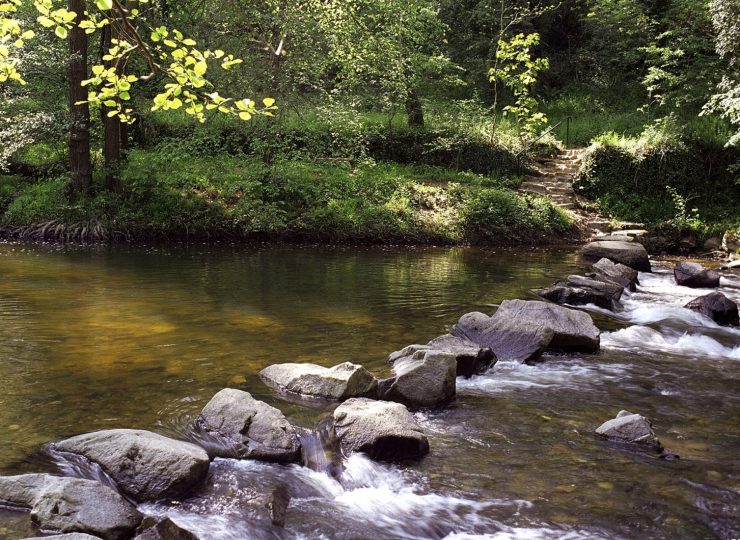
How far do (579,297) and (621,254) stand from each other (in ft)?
16.1

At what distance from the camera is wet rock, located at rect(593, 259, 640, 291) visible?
12.5m

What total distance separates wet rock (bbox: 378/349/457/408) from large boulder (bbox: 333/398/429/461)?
71 centimetres

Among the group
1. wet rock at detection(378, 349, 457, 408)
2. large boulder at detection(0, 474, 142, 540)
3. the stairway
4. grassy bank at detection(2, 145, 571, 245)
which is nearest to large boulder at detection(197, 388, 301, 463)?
large boulder at detection(0, 474, 142, 540)

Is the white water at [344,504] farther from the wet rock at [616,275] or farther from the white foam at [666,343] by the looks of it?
the wet rock at [616,275]

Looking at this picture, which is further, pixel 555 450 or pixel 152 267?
pixel 152 267

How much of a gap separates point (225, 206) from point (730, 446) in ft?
47.7

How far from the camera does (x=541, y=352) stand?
765 cm

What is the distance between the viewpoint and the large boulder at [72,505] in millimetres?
3723

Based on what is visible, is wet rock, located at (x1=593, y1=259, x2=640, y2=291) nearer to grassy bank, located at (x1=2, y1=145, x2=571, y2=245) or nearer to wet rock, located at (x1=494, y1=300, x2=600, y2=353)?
wet rock, located at (x1=494, y1=300, x2=600, y2=353)

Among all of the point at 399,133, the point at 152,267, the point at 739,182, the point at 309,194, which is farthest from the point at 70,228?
the point at 739,182

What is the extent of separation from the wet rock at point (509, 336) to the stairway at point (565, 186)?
12175 mm

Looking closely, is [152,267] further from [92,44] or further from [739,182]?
[739,182]

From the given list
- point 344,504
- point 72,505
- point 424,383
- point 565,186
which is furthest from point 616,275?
point 72,505

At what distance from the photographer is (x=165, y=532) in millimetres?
3695
